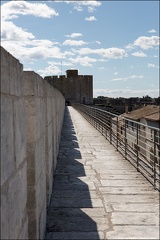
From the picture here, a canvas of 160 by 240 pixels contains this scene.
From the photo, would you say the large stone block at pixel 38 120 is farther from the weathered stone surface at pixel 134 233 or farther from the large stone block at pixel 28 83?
the weathered stone surface at pixel 134 233

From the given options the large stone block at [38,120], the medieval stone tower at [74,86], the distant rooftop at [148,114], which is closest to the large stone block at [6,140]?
the large stone block at [38,120]

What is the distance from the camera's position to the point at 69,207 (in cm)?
525

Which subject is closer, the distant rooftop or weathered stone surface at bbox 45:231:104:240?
weathered stone surface at bbox 45:231:104:240

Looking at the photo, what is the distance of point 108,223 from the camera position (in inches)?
180

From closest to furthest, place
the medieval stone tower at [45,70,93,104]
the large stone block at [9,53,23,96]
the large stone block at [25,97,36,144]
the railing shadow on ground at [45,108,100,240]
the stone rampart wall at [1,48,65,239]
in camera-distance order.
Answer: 1. the stone rampart wall at [1,48,65,239]
2. the large stone block at [9,53,23,96]
3. the large stone block at [25,97,36,144]
4. the railing shadow on ground at [45,108,100,240]
5. the medieval stone tower at [45,70,93,104]

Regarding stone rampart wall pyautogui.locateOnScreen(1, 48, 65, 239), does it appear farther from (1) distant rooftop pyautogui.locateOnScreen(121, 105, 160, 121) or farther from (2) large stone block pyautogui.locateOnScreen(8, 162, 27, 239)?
(1) distant rooftop pyautogui.locateOnScreen(121, 105, 160, 121)

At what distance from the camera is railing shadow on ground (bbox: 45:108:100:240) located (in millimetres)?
4289

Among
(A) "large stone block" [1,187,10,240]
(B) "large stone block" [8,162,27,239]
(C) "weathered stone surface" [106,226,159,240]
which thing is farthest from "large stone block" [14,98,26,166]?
(C) "weathered stone surface" [106,226,159,240]

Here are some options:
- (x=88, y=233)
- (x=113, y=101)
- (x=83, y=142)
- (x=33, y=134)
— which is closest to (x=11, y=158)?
(x=33, y=134)

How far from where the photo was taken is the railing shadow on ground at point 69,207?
429 centimetres

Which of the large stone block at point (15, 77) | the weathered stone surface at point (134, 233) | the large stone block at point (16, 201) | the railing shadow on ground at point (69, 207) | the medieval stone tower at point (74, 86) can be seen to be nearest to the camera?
the large stone block at point (16, 201)

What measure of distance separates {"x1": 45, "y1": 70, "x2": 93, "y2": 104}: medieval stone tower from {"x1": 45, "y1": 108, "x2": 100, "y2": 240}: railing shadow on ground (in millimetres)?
69523

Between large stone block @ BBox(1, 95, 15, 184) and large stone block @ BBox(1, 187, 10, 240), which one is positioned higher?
large stone block @ BBox(1, 95, 15, 184)

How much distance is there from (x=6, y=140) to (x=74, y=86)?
75.6 meters
